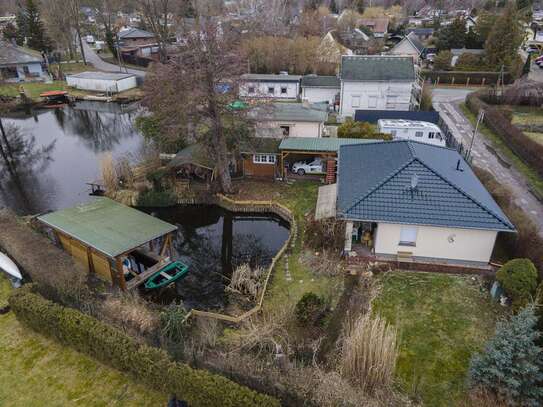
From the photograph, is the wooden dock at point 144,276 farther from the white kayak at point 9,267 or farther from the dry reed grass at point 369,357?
the dry reed grass at point 369,357

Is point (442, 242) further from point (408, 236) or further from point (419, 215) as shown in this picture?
point (419, 215)

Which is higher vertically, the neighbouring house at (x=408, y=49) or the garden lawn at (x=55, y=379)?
the neighbouring house at (x=408, y=49)

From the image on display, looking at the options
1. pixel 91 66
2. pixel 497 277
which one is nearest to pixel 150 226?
pixel 497 277

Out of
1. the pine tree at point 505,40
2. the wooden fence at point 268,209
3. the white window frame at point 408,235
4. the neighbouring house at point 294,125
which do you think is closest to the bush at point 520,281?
the white window frame at point 408,235

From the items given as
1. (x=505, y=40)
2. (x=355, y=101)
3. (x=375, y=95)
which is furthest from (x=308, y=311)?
(x=505, y=40)

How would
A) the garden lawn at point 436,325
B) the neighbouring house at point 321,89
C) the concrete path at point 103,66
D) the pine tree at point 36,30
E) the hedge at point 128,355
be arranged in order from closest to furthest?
the hedge at point 128,355 < the garden lawn at point 436,325 < the neighbouring house at point 321,89 < the pine tree at point 36,30 < the concrete path at point 103,66

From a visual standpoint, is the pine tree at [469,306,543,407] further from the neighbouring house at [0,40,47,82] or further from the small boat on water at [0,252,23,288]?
the neighbouring house at [0,40,47,82]
